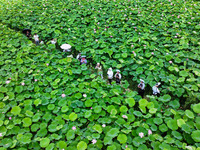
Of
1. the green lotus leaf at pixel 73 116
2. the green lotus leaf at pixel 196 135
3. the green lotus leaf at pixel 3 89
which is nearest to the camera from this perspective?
the green lotus leaf at pixel 196 135

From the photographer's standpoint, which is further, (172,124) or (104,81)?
(104,81)

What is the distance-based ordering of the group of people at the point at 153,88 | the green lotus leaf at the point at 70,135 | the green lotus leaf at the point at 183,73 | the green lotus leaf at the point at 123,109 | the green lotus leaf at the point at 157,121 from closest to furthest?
the green lotus leaf at the point at 70,135, the green lotus leaf at the point at 157,121, the green lotus leaf at the point at 123,109, the group of people at the point at 153,88, the green lotus leaf at the point at 183,73

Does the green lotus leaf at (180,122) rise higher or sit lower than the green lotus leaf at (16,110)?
lower

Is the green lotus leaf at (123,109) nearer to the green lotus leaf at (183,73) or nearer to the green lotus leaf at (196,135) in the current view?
the green lotus leaf at (196,135)

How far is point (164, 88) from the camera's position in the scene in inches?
183

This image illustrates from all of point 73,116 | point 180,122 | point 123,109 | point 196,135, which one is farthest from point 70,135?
point 196,135

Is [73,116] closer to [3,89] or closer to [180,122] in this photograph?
[3,89]

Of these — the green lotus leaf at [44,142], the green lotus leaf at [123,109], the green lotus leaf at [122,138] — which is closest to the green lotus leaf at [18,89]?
the green lotus leaf at [44,142]

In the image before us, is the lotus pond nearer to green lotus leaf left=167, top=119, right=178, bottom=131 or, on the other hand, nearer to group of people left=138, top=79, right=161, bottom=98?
green lotus leaf left=167, top=119, right=178, bottom=131

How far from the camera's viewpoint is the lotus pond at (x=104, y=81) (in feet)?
10.6

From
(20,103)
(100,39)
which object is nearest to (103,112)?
(20,103)

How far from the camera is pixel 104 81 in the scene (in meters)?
4.76

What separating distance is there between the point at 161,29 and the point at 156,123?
218 inches

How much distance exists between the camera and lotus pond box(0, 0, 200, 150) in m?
3.22
